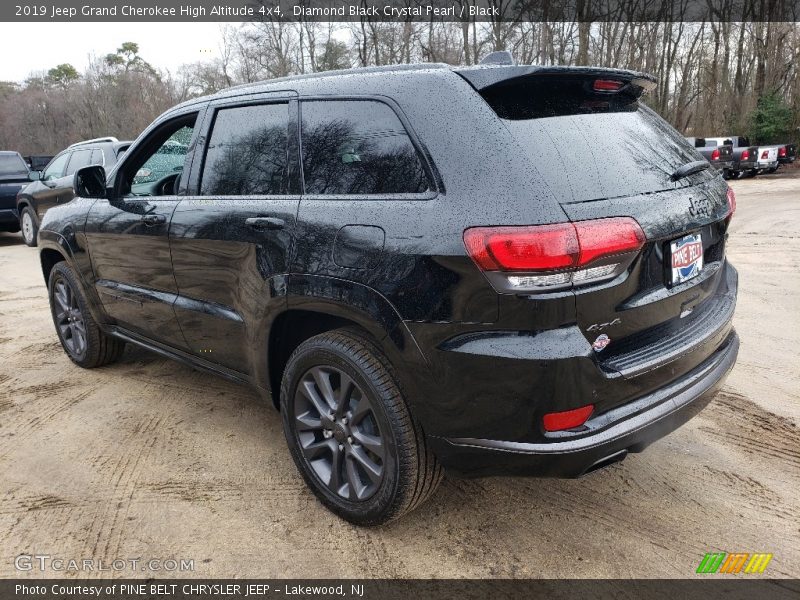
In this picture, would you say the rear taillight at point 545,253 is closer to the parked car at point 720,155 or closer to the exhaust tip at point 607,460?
the exhaust tip at point 607,460

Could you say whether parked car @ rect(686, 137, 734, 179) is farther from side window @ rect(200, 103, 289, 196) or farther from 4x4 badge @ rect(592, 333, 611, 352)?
→ 4x4 badge @ rect(592, 333, 611, 352)

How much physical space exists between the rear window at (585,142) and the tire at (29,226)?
11.3 meters

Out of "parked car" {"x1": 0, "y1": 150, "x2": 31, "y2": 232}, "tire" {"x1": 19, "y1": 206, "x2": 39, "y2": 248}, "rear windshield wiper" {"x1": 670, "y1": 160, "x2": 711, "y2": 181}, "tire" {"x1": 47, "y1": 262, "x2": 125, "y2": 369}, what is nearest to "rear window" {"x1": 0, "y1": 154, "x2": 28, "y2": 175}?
"parked car" {"x1": 0, "y1": 150, "x2": 31, "y2": 232}

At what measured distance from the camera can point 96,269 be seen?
4.12 m

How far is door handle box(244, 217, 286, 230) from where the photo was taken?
2668 millimetres

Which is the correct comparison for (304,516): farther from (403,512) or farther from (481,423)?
(481,423)

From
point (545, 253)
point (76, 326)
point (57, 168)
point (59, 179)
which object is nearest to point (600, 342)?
point (545, 253)

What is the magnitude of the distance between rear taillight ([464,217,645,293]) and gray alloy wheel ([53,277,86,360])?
11.8 ft

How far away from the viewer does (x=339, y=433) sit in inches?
102

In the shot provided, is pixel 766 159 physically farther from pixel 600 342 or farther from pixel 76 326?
pixel 600 342

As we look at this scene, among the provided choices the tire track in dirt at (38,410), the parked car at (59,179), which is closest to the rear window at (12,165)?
the parked car at (59,179)

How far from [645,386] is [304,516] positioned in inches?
61.1

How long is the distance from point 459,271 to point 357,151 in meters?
0.79

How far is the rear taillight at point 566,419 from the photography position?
2039 mm
